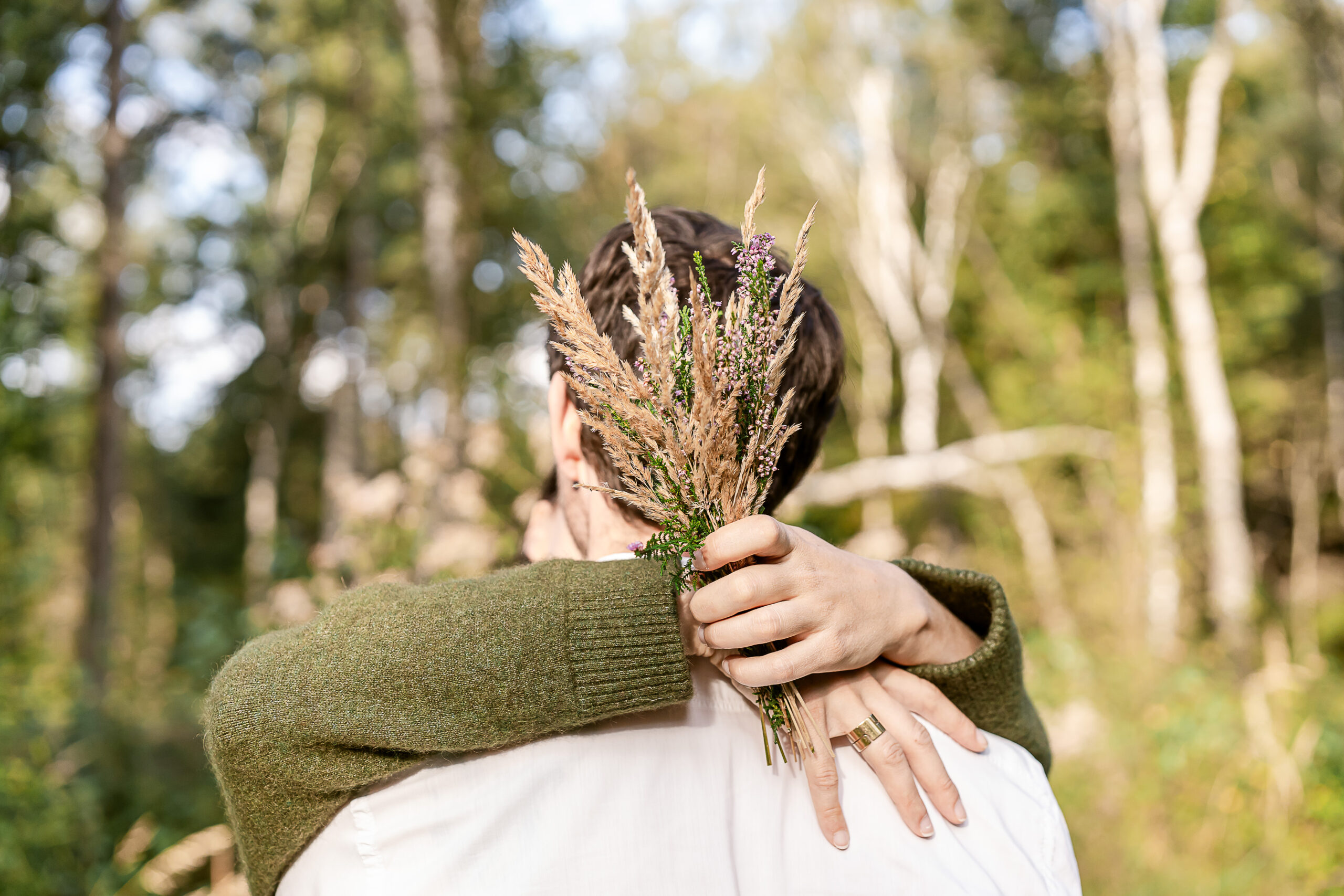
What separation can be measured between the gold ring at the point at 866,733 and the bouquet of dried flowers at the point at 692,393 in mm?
92

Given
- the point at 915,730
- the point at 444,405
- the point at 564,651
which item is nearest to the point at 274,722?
the point at 564,651

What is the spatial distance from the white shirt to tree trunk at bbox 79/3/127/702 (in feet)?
31.3

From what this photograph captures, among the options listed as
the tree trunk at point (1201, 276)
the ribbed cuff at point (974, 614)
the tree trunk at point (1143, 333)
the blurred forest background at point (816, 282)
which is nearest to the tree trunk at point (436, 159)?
the blurred forest background at point (816, 282)

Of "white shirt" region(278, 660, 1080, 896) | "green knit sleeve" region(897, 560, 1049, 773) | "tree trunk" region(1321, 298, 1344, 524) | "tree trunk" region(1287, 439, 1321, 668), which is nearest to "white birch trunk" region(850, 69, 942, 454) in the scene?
"tree trunk" region(1321, 298, 1344, 524)

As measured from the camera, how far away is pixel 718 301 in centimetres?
123

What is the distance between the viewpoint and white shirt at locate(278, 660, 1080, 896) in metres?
0.99

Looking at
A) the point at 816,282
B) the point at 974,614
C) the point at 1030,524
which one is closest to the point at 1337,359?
the point at 1030,524

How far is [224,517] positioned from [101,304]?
1207 cm

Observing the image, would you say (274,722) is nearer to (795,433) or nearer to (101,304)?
(795,433)

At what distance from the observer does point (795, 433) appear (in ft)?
4.41

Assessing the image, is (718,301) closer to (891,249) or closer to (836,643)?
(836,643)

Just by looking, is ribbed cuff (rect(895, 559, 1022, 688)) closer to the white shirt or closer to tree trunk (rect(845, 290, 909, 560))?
the white shirt

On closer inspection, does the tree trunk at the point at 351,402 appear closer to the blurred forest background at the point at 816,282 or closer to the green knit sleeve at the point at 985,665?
the blurred forest background at the point at 816,282

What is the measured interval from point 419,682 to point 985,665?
84cm
